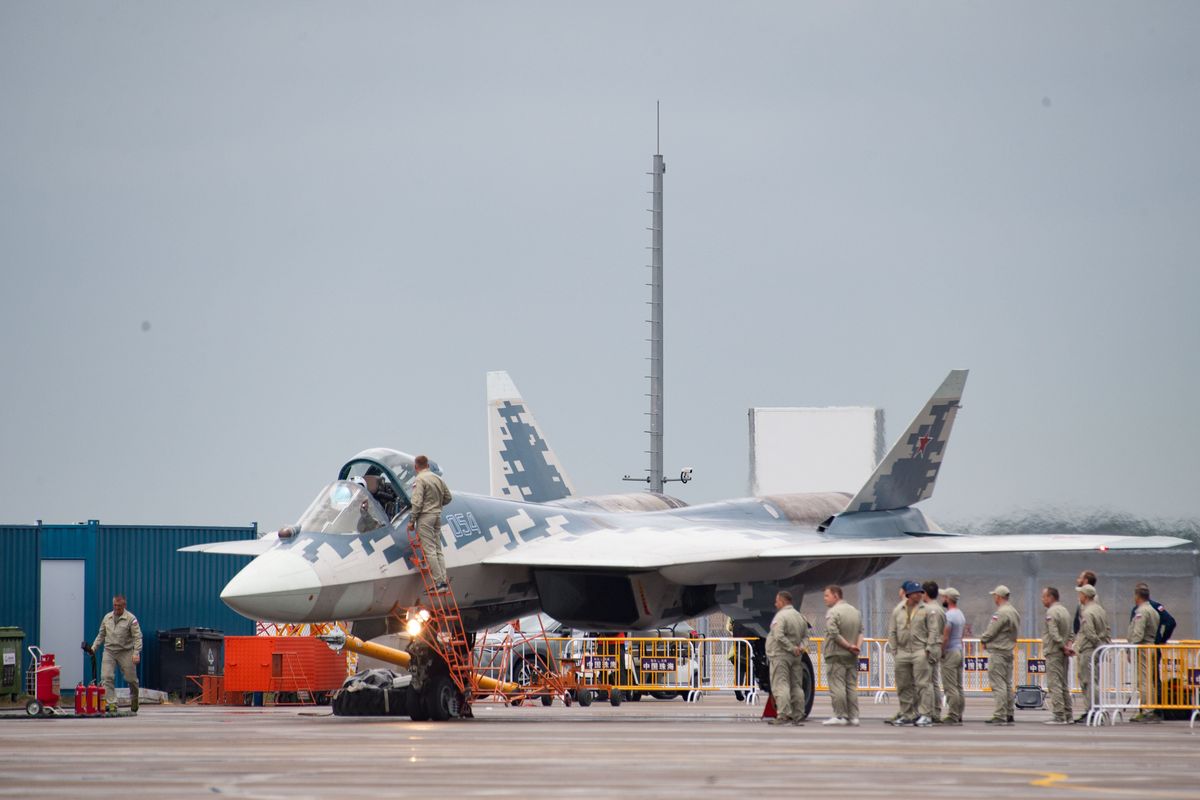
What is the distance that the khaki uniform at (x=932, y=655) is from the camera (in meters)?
18.0

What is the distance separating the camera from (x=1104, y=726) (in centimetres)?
1833

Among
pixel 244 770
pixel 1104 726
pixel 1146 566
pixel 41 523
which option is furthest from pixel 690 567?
pixel 1146 566

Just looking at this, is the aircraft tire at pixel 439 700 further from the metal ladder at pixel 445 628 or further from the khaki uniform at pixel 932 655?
the khaki uniform at pixel 932 655

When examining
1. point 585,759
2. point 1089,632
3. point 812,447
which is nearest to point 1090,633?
point 1089,632

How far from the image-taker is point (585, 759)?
1202cm

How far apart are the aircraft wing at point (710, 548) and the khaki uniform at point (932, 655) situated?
1.87 meters

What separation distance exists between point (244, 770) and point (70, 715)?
10.6 meters

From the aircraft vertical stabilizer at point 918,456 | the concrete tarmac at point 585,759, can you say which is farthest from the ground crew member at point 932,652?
the aircraft vertical stabilizer at point 918,456

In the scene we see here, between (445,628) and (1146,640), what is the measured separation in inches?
323

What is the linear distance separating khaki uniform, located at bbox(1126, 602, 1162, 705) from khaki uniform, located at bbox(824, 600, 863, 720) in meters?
3.97

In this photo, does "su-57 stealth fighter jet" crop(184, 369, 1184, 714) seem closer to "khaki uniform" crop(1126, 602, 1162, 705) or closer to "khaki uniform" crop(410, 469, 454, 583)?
"khaki uniform" crop(410, 469, 454, 583)

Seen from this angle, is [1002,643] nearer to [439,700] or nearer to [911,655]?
[911,655]

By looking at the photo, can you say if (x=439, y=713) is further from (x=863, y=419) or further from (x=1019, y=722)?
(x=863, y=419)

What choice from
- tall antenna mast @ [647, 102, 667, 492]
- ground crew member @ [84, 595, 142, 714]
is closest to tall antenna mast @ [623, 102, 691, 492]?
tall antenna mast @ [647, 102, 667, 492]
